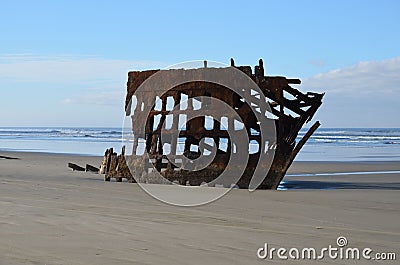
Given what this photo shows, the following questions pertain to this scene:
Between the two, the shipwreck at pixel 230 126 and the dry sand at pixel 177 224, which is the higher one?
the shipwreck at pixel 230 126

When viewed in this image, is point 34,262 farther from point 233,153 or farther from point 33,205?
point 233,153

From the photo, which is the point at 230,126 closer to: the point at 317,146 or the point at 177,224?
the point at 177,224

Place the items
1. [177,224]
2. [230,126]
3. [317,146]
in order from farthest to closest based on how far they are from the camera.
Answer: [317,146]
[230,126]
[177,224]

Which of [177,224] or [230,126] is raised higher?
[230,126]

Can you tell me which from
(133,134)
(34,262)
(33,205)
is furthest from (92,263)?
(133,134)

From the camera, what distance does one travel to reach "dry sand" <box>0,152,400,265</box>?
536cm

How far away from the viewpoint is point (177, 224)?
6910 millimetres

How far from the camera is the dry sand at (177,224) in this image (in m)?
5.36

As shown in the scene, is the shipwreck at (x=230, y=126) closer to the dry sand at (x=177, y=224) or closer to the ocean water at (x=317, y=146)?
the dry sand at (x=177, y=224)

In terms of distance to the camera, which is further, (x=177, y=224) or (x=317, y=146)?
(x=317, y=146)

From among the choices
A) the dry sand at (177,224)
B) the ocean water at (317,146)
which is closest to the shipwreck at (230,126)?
the dry sand at (177,224)

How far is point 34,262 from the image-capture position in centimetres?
500

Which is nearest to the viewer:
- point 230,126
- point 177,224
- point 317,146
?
point 177,224

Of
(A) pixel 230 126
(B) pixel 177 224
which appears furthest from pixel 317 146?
(B) pixel 177 224
